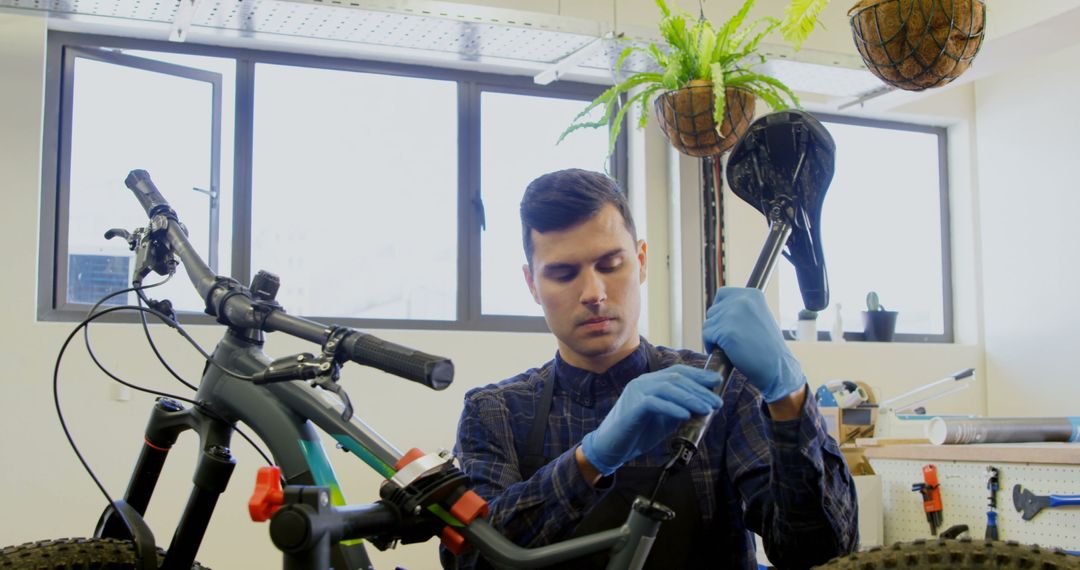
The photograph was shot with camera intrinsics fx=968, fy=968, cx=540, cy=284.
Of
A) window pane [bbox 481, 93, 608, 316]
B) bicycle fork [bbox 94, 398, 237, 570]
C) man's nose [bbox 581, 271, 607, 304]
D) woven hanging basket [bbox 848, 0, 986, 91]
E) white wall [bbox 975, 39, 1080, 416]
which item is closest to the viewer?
bicycle fork [bbox 94, 398, 237, 570]

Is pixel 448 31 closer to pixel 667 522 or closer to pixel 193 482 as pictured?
pixel 667 522

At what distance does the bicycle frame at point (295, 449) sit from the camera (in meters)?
0.82

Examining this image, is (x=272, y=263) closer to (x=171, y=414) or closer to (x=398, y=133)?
(x=398, y=133)

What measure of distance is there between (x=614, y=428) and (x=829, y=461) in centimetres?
28

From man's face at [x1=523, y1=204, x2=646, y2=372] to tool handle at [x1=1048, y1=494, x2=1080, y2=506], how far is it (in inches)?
52.6

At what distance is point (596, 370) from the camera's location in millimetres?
1553

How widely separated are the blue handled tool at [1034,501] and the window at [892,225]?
101 inches

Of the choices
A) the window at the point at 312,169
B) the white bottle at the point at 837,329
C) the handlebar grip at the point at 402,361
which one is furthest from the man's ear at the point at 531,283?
the white bottle at the point at 837,329

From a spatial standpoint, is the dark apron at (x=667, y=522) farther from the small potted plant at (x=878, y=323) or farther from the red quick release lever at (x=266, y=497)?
the small potted plant at (x=878, y=323)

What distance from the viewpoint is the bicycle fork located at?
1.07m

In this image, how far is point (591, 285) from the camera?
4.71ft

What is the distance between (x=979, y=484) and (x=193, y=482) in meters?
2.11

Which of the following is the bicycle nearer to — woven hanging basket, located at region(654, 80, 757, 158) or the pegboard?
woven hanging basket, located at region(654, 80, 757, 158)

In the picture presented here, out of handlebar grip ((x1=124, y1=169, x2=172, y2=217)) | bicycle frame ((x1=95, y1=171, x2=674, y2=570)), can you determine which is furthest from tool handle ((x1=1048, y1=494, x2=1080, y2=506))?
handlebar grip ((x1=124, y1=169, x2=172, y2=217))
